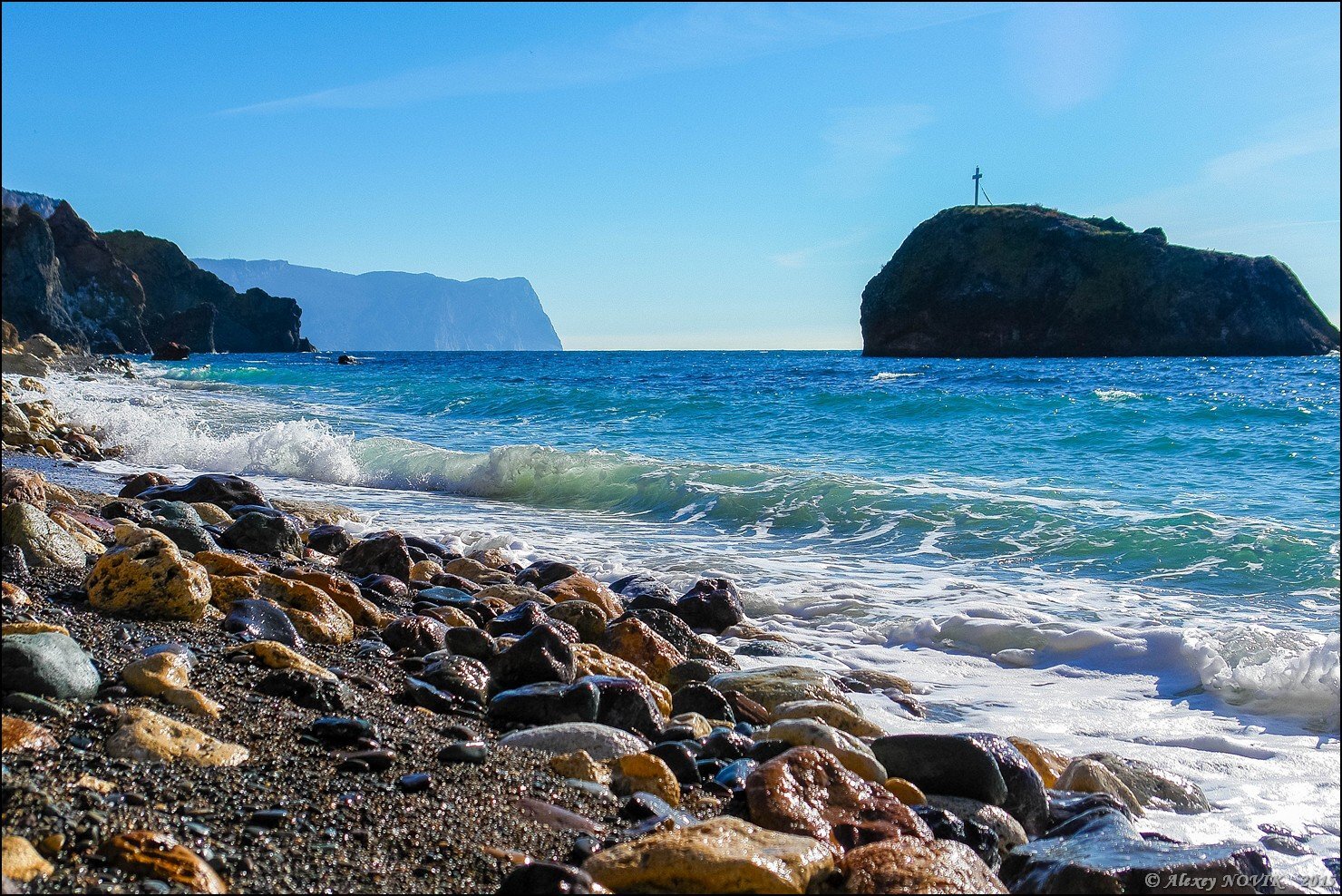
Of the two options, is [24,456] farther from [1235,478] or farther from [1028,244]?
[1028,244]

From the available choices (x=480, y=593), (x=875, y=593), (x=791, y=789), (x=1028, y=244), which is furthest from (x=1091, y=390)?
(x=1028, y=244)

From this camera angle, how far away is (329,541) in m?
6.66

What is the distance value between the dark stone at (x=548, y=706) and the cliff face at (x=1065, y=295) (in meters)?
52.8

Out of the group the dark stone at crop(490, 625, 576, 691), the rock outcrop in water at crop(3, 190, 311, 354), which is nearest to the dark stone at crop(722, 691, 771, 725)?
the dark stone at crop(490, 625, 576, 691)

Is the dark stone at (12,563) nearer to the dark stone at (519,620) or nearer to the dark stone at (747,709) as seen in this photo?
the dark stone at (519,620)

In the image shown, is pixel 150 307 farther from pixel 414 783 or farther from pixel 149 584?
pixel 414 783

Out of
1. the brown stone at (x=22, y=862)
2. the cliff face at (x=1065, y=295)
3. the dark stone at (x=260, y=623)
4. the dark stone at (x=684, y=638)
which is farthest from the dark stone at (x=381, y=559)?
the cliff face at (x=1065, y=295)

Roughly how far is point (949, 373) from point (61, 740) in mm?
34060

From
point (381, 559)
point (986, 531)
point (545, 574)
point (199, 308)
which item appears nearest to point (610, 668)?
point (545, 574)

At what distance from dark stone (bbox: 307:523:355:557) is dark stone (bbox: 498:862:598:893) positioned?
16.5ft

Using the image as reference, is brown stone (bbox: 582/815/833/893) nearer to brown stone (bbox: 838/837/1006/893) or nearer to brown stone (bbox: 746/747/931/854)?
brown stone (bbox: 838/837/1006/893)

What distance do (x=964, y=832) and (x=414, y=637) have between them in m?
2.43

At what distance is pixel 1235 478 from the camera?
9.29 metres

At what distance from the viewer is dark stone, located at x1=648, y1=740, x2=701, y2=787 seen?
2.86 m
